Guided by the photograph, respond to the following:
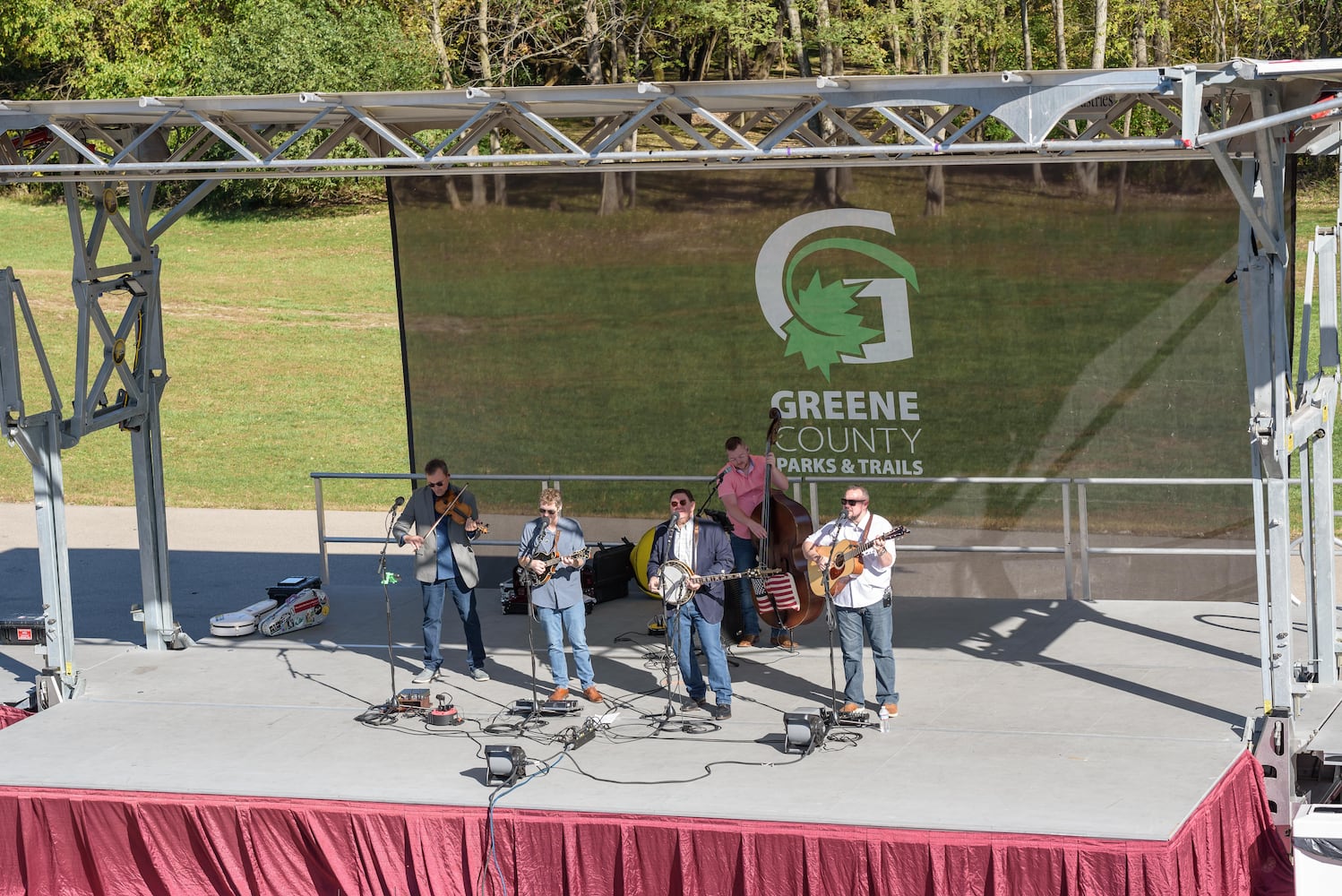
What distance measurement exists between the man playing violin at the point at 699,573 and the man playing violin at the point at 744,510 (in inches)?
58.2

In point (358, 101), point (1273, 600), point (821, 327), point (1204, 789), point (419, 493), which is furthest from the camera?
point (821, 327)

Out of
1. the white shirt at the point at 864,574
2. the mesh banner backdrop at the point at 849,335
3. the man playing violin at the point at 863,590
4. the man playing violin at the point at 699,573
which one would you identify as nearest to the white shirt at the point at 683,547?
the man playing violin at the point at 699,573

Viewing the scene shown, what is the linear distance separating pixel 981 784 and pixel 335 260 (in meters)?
25.7

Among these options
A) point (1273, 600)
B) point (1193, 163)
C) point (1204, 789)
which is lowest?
point (1204, 789)

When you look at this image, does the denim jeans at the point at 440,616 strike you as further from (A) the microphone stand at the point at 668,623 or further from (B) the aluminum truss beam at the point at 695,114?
(B) the aluminum truss beam at the point at 695,114

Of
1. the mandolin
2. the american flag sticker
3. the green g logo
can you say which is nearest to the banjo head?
the mandolin

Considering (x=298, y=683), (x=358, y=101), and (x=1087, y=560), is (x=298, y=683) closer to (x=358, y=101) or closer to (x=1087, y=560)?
(x=358, y=101)

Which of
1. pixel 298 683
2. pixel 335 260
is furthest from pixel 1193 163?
pixel 335 260

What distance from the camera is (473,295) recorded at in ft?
47.0

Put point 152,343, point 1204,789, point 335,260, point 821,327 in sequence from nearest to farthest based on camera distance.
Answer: point 1204,789
point 152,343
point 821,327
point 335,260

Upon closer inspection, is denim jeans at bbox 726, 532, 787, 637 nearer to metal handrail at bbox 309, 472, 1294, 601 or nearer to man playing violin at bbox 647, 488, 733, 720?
metal handrail at bbox 309, 472, 1294, 601

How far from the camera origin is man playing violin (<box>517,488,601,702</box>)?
34.0 ft

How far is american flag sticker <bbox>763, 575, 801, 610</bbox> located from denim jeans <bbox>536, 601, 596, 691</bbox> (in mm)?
1523

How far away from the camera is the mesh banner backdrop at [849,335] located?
12.8 m
